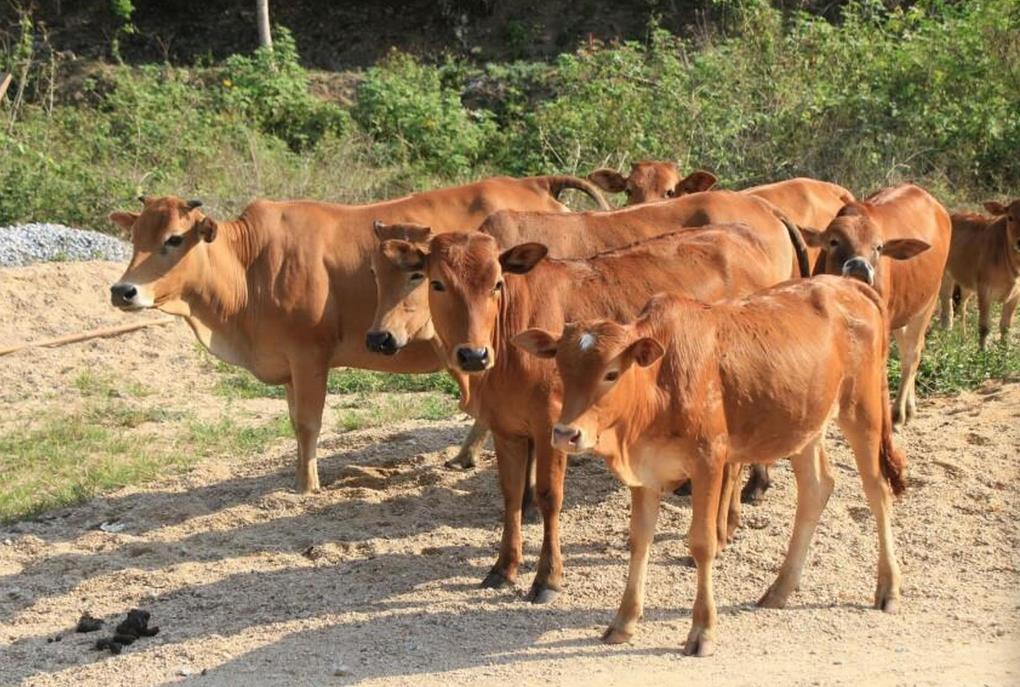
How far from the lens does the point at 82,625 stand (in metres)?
8.69

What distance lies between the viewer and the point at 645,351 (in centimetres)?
730

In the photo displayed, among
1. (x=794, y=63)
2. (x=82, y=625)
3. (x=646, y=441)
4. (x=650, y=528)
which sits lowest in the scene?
(x=82, y=625)

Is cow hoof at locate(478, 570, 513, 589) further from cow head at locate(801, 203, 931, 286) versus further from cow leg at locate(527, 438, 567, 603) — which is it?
cow head at locate(801, 203, 931, 286)

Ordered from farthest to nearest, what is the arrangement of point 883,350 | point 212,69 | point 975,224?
point 212,69 < point 975,224 < point 883,350

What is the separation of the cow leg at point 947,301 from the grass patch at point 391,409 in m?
5.48

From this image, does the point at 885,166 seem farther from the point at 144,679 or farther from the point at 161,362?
the point at 144,679

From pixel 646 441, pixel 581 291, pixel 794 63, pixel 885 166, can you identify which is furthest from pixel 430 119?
pixel 646 441

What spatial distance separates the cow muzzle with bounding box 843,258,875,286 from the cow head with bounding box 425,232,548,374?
2.60 m

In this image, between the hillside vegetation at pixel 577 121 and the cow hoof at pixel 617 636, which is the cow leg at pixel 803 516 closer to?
the cow hoof at pixel 617 636

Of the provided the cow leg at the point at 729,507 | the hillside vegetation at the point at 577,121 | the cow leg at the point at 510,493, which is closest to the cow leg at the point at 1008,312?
the hillside vegetation at the point at 577,121

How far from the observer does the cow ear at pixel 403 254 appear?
30.0ft

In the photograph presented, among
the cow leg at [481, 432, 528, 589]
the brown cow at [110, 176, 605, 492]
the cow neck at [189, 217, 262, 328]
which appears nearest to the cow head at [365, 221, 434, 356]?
the cow leg at [481, 432, 528, 589]

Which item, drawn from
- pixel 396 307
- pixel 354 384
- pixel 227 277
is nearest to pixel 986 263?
pixel 354 384

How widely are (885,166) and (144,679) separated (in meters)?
13.8
